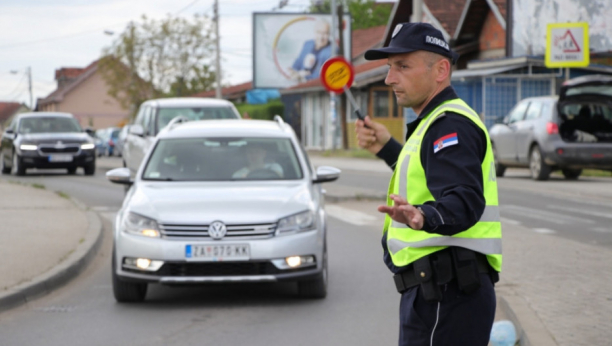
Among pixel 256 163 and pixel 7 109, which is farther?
pixel 7 109

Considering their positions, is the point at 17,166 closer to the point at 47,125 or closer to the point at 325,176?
the point at 47,125

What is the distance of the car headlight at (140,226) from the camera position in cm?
813

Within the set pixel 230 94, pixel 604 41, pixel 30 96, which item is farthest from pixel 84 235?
pixel 30 96

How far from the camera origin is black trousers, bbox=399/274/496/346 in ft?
11.4

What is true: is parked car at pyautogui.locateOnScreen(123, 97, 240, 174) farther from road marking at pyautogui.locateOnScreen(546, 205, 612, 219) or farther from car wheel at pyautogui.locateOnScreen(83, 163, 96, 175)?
car wheel at pyautogui.locateOnScreen(83, 163, 96, 175)

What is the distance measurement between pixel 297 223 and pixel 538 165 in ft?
47.6

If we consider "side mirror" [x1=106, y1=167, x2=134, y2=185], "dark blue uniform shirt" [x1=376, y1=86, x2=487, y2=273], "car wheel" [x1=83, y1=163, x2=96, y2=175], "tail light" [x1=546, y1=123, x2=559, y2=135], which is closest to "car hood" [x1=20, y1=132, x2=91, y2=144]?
"car wheel" [x1=83, y1=163, x2=96, y2=175]

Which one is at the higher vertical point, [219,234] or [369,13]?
[369,13]

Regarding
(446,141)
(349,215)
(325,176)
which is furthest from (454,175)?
(349,215)

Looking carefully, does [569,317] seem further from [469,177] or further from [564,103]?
[564,103]

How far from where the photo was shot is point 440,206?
10.8 ft

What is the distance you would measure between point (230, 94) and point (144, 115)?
189ft

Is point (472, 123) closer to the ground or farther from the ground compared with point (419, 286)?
farther from the ground

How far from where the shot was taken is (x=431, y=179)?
11.2 ft
